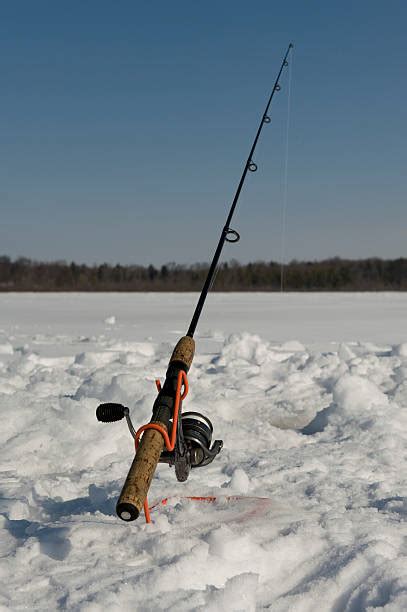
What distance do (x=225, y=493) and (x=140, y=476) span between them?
110cm

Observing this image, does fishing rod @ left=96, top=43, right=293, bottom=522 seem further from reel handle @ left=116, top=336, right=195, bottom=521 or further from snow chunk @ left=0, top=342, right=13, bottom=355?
snow chunk @ left=0, top=342, right=13, bottom=355

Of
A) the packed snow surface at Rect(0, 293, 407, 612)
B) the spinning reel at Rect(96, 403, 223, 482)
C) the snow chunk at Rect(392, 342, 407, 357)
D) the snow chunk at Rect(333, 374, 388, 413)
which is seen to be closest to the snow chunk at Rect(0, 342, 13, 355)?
the packed snow surface at Rect(0, 293, 407, 612)

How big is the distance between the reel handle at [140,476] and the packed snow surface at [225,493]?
36 cm

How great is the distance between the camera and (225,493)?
2766mm

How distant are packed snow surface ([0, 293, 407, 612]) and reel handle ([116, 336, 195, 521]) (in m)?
0.36

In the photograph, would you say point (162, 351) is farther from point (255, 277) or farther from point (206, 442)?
point (255, 277)

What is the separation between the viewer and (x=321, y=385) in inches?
207

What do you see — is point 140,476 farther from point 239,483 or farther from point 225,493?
point 239,483

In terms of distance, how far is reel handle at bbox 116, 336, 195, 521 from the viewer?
1658 mm

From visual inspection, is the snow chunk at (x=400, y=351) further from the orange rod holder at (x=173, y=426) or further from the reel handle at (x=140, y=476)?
the reel handle at (x=140, y=476)

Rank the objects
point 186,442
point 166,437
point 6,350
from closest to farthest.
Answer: point 166,437 → point 186,442 → point 6,350

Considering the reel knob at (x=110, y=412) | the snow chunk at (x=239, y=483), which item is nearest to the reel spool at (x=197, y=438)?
the reel knob at (x=110, y=412)

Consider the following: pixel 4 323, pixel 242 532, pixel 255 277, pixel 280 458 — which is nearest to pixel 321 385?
pixel 280 458

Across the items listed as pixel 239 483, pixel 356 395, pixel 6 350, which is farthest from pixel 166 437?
pixel 6 350
